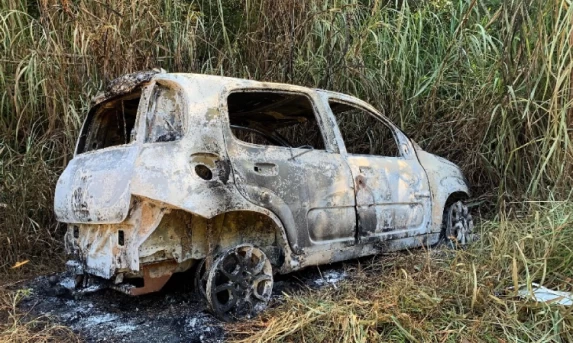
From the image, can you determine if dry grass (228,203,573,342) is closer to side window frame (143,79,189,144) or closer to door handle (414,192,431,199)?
door handle (414,192,431,199)

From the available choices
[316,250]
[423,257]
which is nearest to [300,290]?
[316,250]

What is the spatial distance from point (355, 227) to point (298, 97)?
1.09 m

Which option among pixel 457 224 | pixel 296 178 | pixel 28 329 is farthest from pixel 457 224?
pixel 28 329

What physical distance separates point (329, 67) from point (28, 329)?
13.0 feet

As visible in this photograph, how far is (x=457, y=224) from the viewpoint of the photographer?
4.69 metres

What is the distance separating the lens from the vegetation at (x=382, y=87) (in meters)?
2.99

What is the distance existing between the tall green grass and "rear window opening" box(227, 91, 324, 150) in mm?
1008

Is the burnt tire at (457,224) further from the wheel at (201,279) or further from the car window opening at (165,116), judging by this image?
the car window opening at (165,116)

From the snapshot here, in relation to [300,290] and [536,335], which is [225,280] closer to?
[300,290]

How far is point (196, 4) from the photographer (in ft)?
19.0

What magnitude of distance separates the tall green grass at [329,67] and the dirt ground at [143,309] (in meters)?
0.95

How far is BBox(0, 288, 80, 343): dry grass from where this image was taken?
2.77 meters

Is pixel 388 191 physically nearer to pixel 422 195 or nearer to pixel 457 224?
pixel 422 195

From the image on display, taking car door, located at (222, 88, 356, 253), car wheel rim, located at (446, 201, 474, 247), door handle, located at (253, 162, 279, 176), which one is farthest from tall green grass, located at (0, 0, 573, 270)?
door handle, located at (253, 162, 279, 176)
